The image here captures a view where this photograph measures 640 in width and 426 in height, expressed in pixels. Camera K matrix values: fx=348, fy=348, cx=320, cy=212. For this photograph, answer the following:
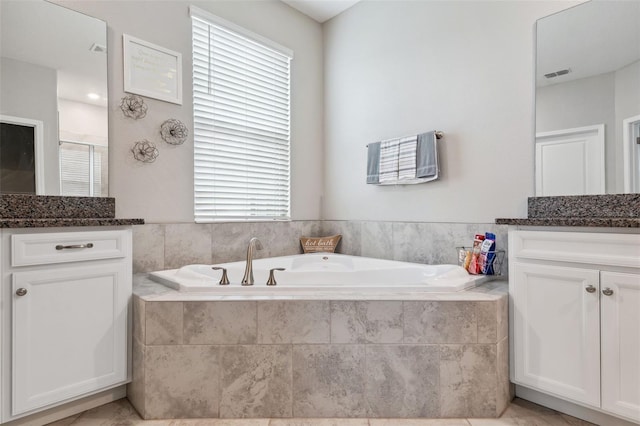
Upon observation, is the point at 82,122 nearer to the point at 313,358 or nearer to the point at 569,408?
the point at 313,358

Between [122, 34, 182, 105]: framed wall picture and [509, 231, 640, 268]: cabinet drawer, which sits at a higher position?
[122, 34, 182, 105]: framed wall picture

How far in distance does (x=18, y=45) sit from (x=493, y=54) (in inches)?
111

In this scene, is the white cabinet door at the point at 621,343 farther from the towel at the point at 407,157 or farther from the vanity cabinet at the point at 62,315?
the vanity cabinet at the point at 62,315

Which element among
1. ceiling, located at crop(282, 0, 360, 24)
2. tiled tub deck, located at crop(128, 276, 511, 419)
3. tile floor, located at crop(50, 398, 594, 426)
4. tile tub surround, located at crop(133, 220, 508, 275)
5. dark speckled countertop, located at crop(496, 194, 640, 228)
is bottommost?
tile floor, located at crop(50, 398, 594, 426)

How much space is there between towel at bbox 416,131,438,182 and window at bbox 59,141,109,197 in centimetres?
214

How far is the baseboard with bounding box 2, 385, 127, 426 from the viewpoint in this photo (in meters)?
1.56

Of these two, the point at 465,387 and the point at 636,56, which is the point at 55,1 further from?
the point at 636,56

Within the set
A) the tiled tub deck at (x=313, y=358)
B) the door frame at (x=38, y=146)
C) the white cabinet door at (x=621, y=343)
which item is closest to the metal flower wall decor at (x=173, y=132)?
the door frame at (x=38, y=146)

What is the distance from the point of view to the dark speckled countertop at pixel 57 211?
1.57 metres

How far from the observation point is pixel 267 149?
3125 millimetres

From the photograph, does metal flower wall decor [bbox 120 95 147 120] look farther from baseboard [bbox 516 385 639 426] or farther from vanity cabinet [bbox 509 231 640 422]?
baseboard [bbox 516 385 639 426]

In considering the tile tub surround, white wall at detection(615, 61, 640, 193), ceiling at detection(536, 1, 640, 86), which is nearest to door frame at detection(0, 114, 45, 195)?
the tile tub surround

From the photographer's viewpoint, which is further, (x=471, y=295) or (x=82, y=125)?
(x=82, y=125)

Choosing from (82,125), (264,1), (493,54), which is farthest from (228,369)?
(264,1)
